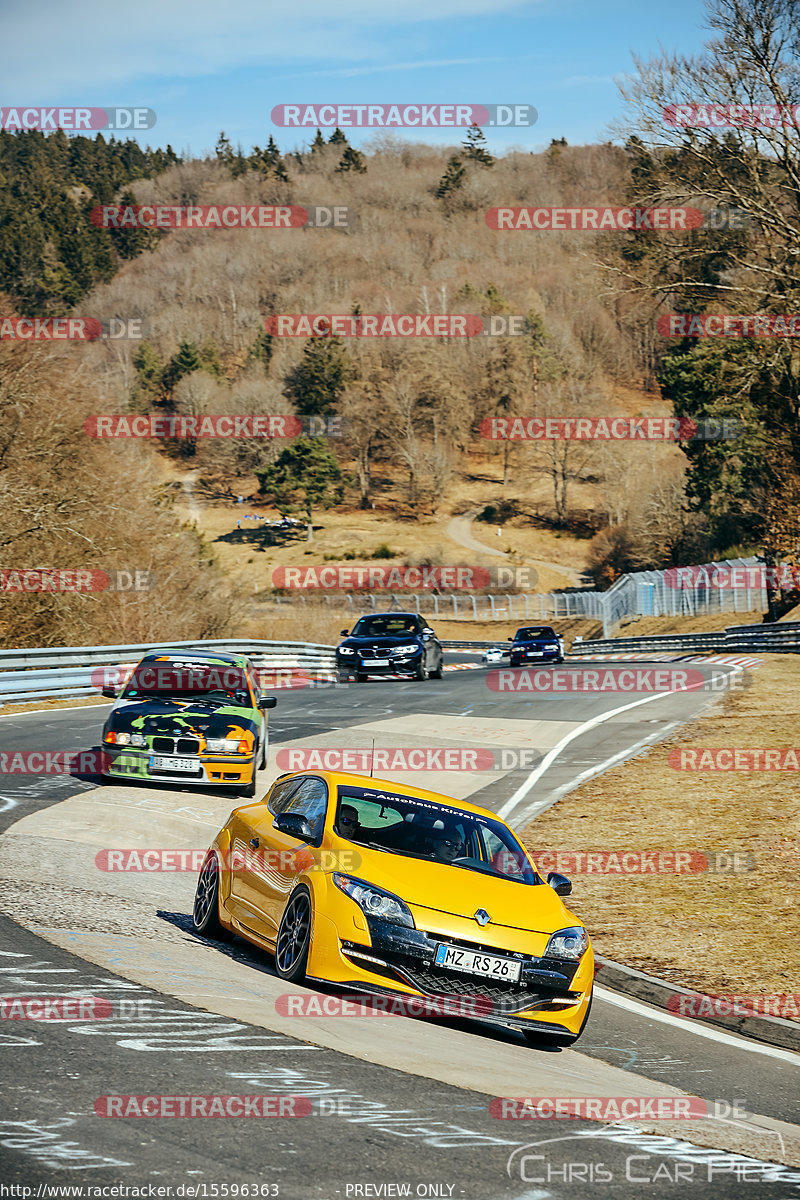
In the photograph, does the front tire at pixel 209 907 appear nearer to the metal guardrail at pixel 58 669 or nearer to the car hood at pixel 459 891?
the car hood at pixel 459 891

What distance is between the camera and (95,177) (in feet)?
637

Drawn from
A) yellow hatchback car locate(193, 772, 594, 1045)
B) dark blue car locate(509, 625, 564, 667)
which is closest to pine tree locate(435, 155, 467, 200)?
dark blue car locate(509, 625, 564, 667)

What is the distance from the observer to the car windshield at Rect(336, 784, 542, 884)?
8.48 meters

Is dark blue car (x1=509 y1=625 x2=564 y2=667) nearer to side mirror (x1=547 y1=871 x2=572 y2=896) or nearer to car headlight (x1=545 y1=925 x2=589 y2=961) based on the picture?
side mirror (x1=547 y1=871 x2=572 y2=896)

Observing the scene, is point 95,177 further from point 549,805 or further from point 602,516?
point 549,805

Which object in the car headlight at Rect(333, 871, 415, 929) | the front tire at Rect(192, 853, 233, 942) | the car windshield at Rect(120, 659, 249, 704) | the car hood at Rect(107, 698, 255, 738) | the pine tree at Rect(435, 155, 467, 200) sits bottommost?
the front tire at Rect(192, 853, 233, 942)

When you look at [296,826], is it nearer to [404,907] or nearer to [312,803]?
[312,803]

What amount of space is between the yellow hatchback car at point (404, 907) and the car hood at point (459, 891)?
0.01 meters

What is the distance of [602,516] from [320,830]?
102869 millimetres

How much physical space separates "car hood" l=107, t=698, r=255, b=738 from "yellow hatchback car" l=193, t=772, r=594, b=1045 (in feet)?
19.6

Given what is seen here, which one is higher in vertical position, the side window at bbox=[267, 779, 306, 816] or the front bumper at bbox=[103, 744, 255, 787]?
the side window at bbox=[267, 779, 306, 816]

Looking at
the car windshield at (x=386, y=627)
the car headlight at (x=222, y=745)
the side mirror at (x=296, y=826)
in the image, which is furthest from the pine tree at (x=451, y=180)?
the side mirror at (x=296, y=826)

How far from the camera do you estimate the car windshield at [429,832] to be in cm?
848

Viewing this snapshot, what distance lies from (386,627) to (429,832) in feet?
80.0
